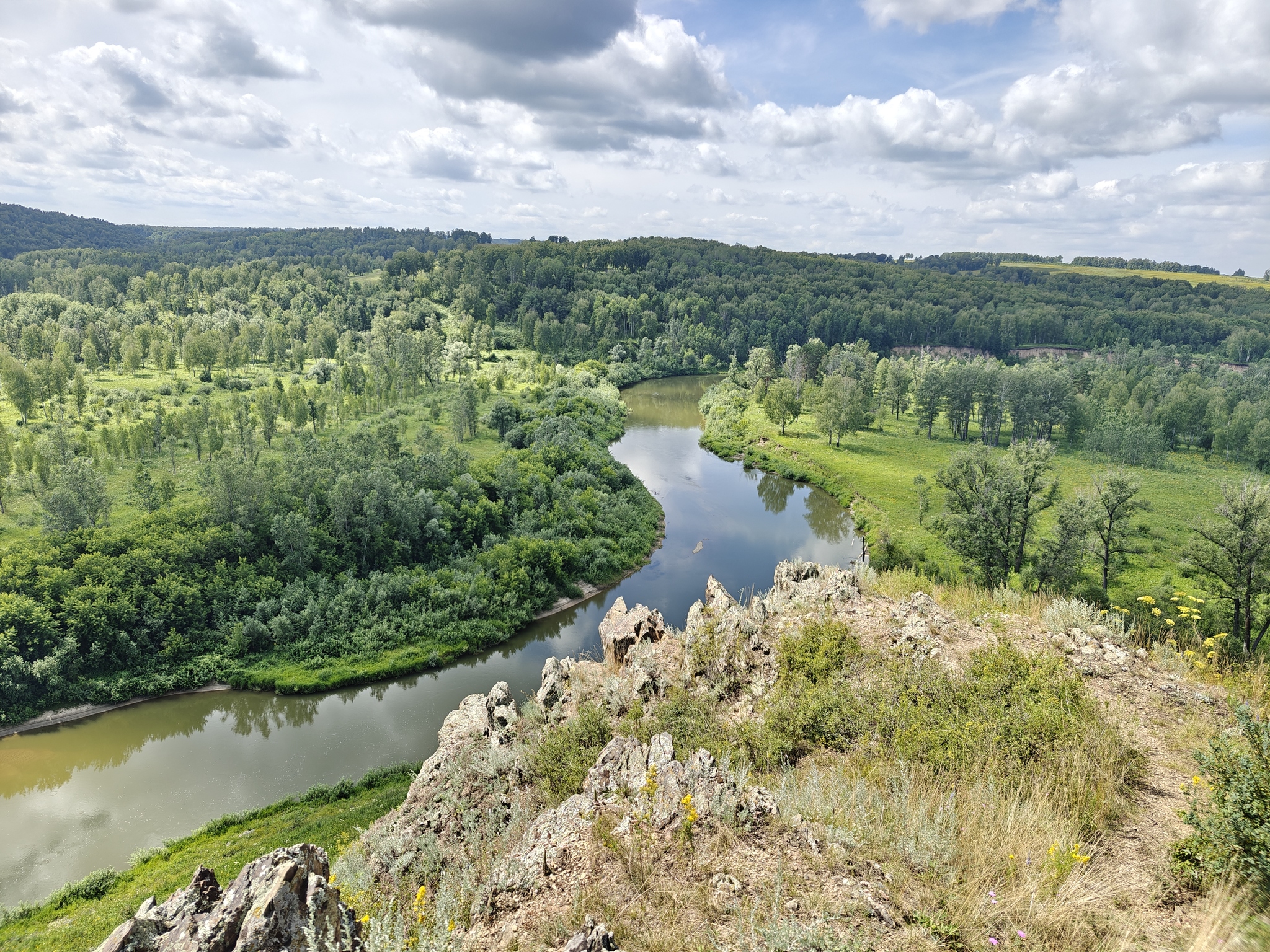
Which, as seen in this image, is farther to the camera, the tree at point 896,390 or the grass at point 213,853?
the tree at point 896,390

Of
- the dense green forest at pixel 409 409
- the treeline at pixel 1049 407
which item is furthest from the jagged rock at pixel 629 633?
the treeline at pixel 1049 407

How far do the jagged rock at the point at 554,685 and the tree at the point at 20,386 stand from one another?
59284 mm

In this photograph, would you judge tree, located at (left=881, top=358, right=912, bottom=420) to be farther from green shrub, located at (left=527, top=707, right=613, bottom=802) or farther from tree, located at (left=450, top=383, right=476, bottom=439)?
green shrub, located at (left=527, top=707, right=613, bottom=802)

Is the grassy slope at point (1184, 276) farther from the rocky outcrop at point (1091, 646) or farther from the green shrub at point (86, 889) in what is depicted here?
the green shrub at point (86, 889)

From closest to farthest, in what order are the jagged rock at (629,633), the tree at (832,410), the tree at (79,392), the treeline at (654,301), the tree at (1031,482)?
the jagged rock at (629,633) < the tree at (1031,482) < the tree at (79,392) < the tree at (832,410) < the treeline at (654,301)

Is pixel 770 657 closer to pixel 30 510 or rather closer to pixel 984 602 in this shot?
pixel 984 602

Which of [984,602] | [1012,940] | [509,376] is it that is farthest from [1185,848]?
[509,376]

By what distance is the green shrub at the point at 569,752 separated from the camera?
408 inches

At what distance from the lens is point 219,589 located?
29.4 m

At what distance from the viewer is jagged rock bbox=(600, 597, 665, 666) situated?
56.1 ft

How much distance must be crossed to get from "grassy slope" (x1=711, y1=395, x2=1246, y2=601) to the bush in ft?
105

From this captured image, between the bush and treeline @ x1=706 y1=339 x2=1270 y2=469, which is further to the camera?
treeline @ x1=706 y1=339 x2=1270 y2=469

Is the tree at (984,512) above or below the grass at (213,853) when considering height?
above

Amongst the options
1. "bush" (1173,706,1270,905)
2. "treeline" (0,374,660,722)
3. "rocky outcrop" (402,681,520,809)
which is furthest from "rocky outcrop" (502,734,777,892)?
"treeline" (0,374,660,722)
